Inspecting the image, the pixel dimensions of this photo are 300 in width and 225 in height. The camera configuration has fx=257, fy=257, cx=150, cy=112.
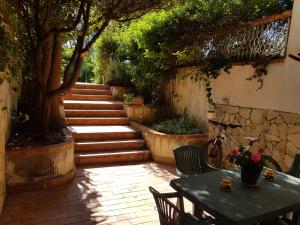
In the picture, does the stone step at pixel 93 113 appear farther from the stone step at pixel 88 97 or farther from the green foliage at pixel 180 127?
the green foliage at pixel 180 127

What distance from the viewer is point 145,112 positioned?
6.90 meters

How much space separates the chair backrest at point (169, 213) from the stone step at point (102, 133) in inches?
156

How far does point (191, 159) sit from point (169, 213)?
150 centimetres

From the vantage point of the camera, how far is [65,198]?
372 centimetres

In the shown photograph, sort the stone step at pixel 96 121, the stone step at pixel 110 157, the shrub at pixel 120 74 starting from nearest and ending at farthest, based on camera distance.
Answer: the stone step at pixel 110 157, the stone step at pixel 96 121, the shrub at pixel 120 74

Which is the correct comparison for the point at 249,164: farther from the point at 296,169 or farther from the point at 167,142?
the point at 167,142

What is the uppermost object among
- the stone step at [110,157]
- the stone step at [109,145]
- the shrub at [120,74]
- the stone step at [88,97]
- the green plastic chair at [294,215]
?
the shrub at [120,74]

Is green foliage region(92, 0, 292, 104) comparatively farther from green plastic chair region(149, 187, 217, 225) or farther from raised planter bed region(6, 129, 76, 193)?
green plastic chair region(149, 187, 217, 225)

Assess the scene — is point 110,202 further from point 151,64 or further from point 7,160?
point 151,64

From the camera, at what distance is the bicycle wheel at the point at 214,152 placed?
198 inches

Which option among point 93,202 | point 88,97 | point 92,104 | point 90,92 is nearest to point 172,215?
point 93,202

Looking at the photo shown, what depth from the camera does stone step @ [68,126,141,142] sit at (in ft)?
18.5

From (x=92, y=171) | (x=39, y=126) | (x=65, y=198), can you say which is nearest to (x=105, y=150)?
(x=92, y=171)

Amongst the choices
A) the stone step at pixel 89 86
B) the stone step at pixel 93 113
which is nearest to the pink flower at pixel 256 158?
the stone step at pixel 93 113
